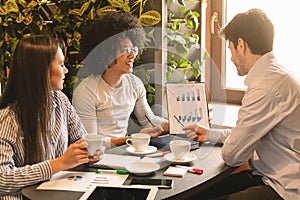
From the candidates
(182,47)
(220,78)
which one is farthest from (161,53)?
(220,78)

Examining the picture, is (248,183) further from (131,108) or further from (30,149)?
(30,149)

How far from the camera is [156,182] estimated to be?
1510mm

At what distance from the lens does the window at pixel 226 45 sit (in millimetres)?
2799

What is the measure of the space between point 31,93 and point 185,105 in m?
0.72

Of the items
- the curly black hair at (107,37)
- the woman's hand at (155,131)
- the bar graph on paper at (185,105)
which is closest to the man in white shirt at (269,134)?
the bar graph on paper at (185,105)

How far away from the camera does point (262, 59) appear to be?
6.07ft

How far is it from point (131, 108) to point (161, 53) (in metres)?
0.42

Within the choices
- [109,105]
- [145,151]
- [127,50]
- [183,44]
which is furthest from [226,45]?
[145,151]

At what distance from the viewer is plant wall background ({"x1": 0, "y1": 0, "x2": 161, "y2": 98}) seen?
273 centimetres

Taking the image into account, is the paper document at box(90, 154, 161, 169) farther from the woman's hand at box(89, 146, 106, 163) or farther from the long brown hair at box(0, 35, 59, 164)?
the long brown hair at box(0, 35, 59, 164)

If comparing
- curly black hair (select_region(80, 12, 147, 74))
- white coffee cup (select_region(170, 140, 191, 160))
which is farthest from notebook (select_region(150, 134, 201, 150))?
curly black hair (select_region(80, 12, 147, 74))

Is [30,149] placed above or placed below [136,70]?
below

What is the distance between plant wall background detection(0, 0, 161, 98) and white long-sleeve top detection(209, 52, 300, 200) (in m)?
1.17

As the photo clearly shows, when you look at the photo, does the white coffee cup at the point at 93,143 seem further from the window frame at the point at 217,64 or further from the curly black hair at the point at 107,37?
the window frame at the point at 217,64
